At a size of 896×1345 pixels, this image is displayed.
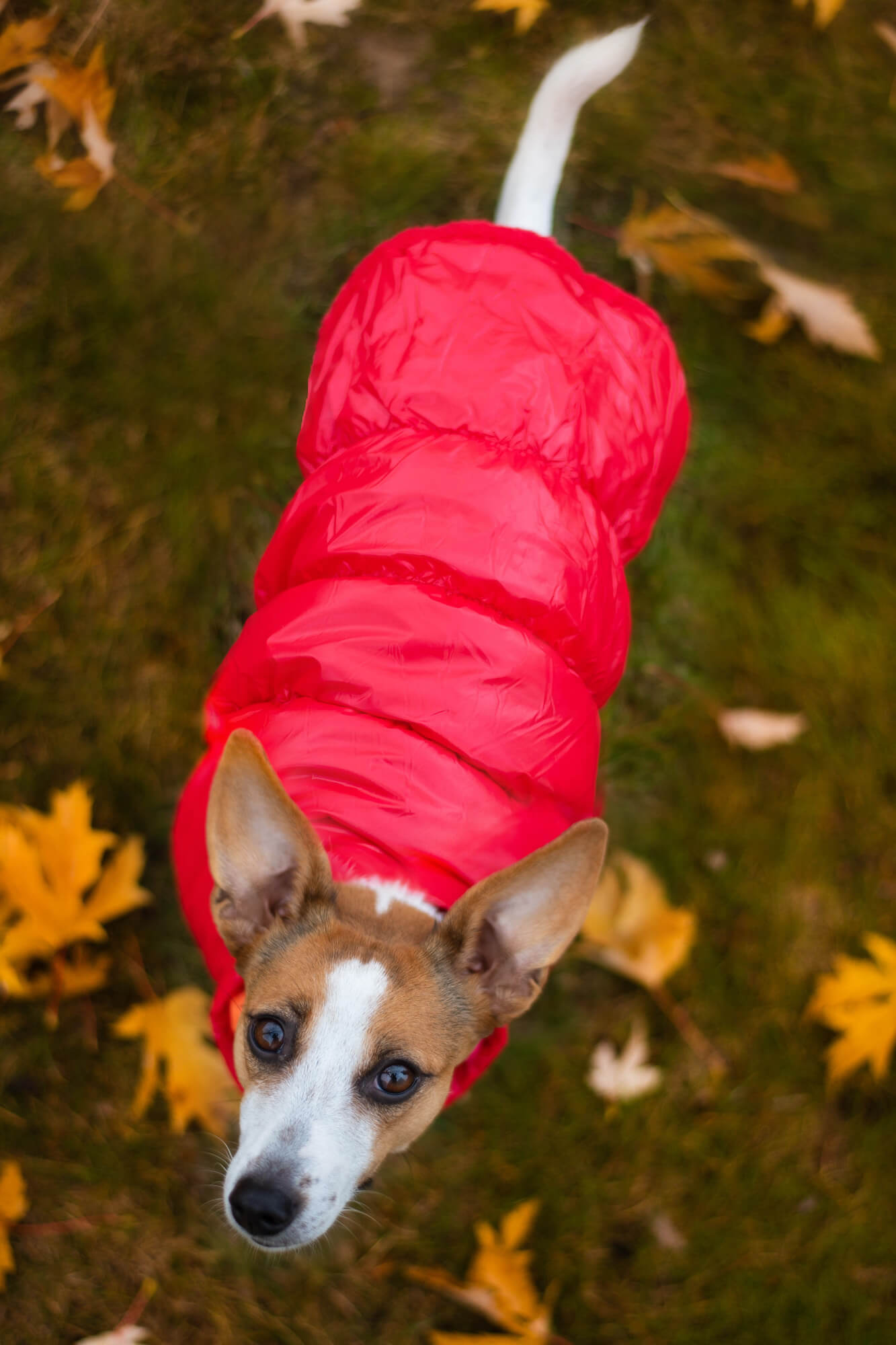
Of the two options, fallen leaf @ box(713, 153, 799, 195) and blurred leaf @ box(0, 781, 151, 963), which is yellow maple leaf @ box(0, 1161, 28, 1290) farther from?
fallen leaf @ box(713, 153, 799, 195)

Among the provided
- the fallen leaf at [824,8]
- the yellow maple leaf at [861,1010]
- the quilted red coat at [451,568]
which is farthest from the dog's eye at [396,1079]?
the fallen leaf at [824,8]

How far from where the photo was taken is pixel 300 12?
10.2 feet

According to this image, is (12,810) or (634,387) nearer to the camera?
(634,387)

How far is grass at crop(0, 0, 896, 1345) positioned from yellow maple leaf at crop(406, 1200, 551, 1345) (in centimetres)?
5

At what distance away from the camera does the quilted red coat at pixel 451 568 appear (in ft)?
6.93

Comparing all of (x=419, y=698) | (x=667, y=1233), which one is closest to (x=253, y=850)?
(x=419, y=698)

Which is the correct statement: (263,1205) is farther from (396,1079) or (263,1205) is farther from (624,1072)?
(624,1072)

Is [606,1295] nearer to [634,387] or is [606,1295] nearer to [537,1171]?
[537,1171]

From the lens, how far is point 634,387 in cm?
249

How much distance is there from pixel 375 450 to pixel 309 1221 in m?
1.55

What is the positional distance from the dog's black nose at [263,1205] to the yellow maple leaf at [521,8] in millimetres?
3524

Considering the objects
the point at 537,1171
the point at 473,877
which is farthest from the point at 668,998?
the point at 473,877

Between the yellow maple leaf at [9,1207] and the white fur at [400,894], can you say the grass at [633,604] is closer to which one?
the yellow maple leaf at [9,1207]

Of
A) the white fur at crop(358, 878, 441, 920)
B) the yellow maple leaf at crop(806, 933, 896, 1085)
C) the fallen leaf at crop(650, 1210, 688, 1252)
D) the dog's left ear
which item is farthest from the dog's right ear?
the yellow maple leaf at crop(806, 933, 896, 1085)
